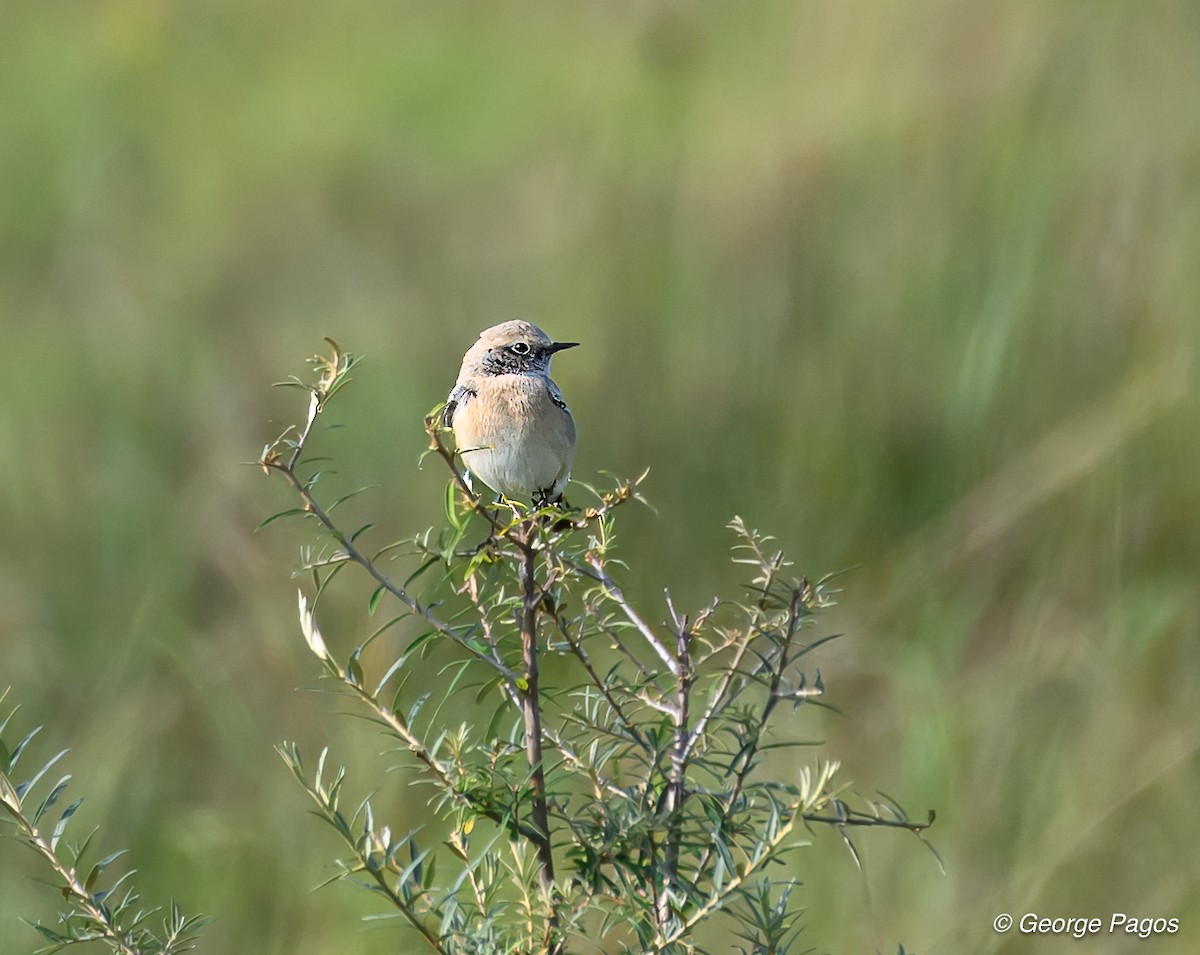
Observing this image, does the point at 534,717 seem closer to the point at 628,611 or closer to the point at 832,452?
the point at 628,611

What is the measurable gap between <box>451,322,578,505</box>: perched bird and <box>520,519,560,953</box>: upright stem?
3.12ft

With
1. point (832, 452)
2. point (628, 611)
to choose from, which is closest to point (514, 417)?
point (628, 611)

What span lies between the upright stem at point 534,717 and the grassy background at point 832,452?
1.81 metres

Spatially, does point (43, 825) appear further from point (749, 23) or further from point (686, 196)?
point (749, 23)

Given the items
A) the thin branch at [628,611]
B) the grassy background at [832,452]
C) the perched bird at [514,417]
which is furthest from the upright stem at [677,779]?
the grassy background at [832,452]

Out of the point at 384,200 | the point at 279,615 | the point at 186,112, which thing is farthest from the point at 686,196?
the point at 186,112

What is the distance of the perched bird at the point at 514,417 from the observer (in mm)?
2586

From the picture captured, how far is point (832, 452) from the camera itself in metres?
4.41

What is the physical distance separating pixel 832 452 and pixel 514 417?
6.51 feet

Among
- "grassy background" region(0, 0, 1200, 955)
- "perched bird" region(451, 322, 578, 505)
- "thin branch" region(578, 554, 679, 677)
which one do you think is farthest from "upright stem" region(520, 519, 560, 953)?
"grassy background" region(0, 0, 1200, 955)

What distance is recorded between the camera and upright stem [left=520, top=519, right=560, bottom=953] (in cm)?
140

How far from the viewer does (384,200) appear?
7.74 m

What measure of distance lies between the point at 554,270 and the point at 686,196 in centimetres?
60

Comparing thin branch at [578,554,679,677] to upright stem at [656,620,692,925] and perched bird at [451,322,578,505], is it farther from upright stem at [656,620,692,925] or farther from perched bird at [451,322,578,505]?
perched bird at [451,322,578,505]
